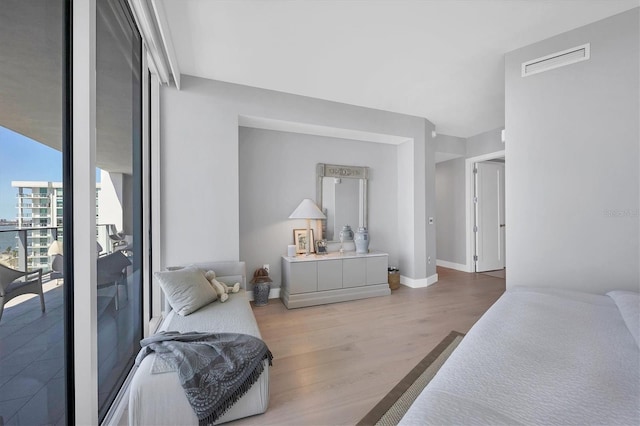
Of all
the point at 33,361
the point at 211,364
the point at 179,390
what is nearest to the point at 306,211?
the point at 211,364

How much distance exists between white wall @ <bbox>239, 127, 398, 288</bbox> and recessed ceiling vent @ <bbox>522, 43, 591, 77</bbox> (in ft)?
7.40

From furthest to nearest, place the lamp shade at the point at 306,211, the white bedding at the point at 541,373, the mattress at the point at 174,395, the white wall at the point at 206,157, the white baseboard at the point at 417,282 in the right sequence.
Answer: the white baseboard at the point at 417,282, the lamp shade at the point at 306,211, the white wall at the point at 206,157, the mattress at the point at 174,395, the white bedding at the point at 541,373

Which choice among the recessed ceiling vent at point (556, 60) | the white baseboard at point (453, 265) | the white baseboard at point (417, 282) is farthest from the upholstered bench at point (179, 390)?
the white baseboard at point (453, 265)

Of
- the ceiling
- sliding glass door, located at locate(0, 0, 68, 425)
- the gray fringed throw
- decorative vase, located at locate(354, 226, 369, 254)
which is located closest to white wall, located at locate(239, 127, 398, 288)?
decorative vase, located at locate(354, 226, 369, 254)

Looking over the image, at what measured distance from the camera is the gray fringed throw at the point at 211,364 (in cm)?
139

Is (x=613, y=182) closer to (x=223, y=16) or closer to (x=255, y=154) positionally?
(x=223, y=16)

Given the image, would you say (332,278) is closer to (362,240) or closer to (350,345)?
(362,240)

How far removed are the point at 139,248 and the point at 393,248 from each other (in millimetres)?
3538

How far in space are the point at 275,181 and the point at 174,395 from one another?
2722 millimetres

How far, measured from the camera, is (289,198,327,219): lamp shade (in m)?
3.51

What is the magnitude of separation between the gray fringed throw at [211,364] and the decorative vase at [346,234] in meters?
2.46

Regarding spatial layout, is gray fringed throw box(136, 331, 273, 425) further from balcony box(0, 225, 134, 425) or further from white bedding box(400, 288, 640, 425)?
white bedding box(400, 288, 640, 425)

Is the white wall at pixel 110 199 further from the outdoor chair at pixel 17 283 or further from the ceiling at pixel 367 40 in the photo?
the ceiling at pixel 367 40

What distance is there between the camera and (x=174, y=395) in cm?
138
